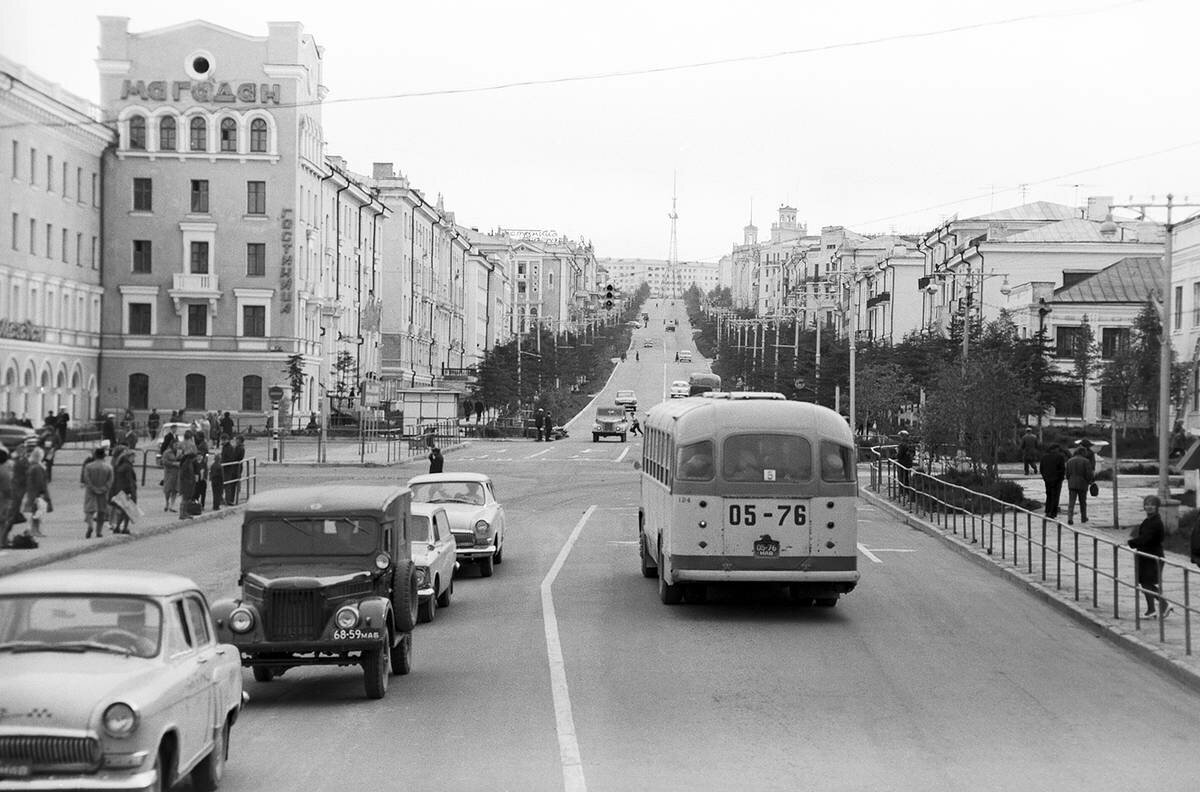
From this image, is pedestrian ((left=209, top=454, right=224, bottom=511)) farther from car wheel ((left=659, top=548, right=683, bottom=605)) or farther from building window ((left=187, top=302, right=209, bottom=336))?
building window ((left=187, top=302, right=209, bottom=336))

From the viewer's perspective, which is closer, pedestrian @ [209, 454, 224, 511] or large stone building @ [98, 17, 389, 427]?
pedestrian @ [209, 454, 224, 511]

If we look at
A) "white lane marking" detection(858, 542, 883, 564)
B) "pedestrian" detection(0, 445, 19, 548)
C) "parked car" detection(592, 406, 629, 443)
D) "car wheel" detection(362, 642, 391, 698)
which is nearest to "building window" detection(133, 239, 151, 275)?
"parked car" detection(592, 406, 629, 443)

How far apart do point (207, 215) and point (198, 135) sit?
4.19 metres

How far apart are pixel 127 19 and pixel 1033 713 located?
76847 mm

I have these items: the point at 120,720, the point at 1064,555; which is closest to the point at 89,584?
the point at 120,720

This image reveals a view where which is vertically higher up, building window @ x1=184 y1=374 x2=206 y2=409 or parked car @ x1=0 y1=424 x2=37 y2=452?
building window @ x1=184 y1=374 x2=206 y2=409

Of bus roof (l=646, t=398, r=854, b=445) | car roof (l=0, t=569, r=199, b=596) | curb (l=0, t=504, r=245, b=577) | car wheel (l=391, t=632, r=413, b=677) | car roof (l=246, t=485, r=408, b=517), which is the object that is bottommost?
curb (l=0, t=504, r=245, b=577)

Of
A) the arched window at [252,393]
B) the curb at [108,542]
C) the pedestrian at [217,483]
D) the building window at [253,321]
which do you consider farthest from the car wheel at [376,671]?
the building window at [253,321]

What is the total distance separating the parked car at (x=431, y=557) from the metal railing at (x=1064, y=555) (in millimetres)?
8440

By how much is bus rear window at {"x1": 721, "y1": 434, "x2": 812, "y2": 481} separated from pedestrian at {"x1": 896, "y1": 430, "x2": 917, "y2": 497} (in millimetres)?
20717

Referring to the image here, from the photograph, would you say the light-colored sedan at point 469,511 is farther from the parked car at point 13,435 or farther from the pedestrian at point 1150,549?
the parked car at point 13,435

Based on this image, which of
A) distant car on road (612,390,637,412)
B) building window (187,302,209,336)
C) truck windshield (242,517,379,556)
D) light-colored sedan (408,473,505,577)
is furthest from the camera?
distant car on road (612,390,637,412)

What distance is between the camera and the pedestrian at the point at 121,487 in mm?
32188

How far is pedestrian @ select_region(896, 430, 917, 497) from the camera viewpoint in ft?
139
